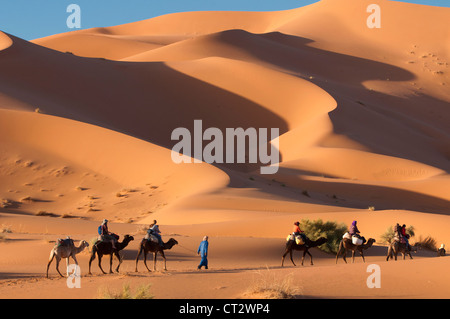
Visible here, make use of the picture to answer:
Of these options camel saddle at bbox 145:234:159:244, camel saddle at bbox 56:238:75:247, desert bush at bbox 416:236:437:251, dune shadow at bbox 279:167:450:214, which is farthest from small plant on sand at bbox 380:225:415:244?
camel saddle at bbox 56:238:75:247

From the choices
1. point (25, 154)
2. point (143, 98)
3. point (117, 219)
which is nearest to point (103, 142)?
point (25, 154)

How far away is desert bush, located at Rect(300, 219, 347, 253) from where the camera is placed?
21.7m

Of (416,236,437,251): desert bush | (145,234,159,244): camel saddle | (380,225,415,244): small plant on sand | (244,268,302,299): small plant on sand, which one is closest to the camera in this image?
(244,268,302,299): small plant on sand

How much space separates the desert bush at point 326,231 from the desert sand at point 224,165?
577 mm

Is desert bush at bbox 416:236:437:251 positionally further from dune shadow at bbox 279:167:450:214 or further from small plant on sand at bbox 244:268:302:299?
small plant on sand at bbox 244:268:302:299

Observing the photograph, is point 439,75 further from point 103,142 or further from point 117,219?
point 117,219

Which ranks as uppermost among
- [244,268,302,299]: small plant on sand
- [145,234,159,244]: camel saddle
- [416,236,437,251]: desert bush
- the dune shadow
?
the dune shadow

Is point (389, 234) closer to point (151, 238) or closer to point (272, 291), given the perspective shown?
point (151, 238)

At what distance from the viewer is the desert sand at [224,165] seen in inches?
547

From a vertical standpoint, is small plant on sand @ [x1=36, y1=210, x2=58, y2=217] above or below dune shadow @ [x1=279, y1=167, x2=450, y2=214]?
below

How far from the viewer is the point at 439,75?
7906 cm

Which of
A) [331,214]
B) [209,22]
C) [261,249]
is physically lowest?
[261,249]

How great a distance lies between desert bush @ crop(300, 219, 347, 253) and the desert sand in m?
0.58

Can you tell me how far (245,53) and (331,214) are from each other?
168 ft
